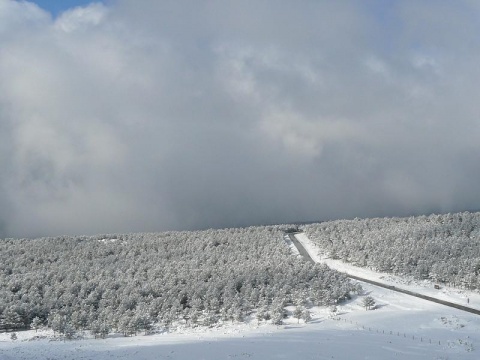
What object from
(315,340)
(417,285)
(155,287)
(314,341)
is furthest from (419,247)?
(314,341)

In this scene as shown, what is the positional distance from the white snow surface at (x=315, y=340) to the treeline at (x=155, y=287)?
247 inches

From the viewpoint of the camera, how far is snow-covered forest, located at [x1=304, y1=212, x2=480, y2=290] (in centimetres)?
10738

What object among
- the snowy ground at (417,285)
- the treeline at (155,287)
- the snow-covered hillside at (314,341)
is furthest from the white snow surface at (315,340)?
the treeline at (155,287)

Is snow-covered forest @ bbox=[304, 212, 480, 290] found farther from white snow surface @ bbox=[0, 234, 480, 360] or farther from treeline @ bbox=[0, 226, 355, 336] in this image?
treeline @ bbox=[0, 226, 355, 336]

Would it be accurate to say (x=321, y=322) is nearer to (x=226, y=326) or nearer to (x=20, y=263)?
(x=226, y=326)

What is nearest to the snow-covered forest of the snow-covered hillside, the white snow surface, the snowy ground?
the snowy ground

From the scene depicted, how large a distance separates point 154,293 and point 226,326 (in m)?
31.5

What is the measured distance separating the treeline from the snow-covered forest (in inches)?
782

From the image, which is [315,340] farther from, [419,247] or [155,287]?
[419,247]

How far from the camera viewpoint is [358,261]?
437 ft

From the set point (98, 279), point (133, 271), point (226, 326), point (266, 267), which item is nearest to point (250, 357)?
point (226, 326)

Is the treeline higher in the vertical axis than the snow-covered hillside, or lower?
higher

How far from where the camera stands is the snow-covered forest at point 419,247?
10738 centimetres

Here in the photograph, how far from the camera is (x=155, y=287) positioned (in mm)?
106562
